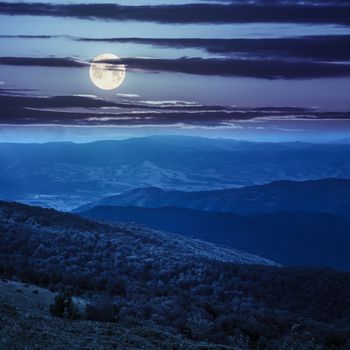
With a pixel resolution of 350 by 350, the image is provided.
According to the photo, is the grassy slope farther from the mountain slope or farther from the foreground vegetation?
the mountain slope

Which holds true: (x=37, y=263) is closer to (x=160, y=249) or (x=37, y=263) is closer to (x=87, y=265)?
(x=87, y=265)

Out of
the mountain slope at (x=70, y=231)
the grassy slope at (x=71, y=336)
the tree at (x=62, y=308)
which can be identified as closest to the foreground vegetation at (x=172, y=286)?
the mountain slope at (x=70, y=231)

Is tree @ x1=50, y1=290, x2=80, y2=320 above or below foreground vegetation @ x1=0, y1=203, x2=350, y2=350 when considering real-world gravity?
above

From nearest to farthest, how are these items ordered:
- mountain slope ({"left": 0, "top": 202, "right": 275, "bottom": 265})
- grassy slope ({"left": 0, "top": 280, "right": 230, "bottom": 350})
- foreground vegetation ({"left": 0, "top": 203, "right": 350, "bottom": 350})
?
grassy slope ({"left": 0, "top": 280, "right": 230, "bottom": 350})
foreground vegetation ({"left": 0, "top": 203, "right": 350, "bottom": 350})
mountain slope ({"left": 0, "top": 202, "right": 275, "bottom": 265})

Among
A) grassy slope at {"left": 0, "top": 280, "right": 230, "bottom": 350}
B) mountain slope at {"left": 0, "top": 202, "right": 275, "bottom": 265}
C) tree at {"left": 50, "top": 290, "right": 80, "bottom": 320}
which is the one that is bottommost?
mountain slope at {"left": 0, "top": 202, "right": 275, "bottom": 265}

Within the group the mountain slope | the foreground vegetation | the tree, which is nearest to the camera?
the tree

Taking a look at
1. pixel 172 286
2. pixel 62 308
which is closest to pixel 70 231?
pixel 172 286

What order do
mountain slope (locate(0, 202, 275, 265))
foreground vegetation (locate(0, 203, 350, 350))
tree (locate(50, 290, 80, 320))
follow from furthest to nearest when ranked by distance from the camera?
1. mountain slope (locate(0, 202, 275, 265))
2. foreground vegetation (locate(0, 203, 350, 350))
3. tree (locate(50, 290, 80, 320))

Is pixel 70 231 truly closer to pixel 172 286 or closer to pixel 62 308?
pixel 172 286

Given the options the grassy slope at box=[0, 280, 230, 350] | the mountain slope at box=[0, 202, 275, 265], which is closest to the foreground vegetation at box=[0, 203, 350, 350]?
the mountain slope at box=[0, 202, 275, 265]

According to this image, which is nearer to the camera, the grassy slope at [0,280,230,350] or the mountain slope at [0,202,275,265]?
the grassy slope at [0,280,230,350]

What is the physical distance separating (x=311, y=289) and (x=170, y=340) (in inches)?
1560

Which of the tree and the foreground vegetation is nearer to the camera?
the tree

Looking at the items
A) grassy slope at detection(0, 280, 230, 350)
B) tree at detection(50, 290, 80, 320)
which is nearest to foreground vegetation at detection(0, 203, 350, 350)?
tree at detection(50, 290, 80, 320)
